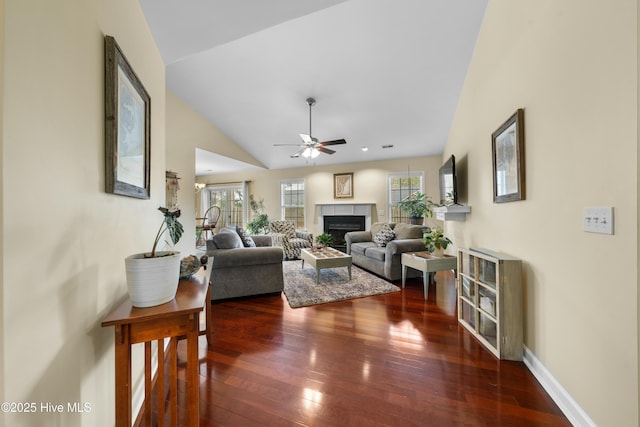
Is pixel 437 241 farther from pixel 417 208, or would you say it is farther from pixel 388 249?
pixel 417 208

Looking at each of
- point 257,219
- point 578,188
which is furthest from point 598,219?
point 257,219

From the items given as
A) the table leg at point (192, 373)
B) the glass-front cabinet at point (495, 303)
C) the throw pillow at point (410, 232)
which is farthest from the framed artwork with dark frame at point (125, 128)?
the throw pillow at point (410, 232)

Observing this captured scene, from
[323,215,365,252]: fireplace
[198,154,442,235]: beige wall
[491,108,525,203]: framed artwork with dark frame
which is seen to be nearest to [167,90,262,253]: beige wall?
[198,154,442,235]: beige wall

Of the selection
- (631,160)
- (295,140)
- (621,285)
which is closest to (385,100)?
(295,140)

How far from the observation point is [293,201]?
7.07 meters

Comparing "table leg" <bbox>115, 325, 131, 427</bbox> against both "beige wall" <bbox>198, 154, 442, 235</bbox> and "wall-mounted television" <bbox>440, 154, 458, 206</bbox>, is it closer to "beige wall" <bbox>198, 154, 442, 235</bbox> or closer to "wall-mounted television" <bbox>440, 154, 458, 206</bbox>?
"wall-mounted television" <bbox>440, 154, 458, 206</bbox>

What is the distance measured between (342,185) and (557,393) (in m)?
5.49

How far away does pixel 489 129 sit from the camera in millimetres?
2408

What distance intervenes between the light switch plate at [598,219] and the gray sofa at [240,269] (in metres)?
2.72

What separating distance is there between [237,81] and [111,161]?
9.55ft

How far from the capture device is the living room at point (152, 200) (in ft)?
2.16

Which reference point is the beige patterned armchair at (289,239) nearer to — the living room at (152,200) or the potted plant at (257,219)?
the potted plant at (257,219)

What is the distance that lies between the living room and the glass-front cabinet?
94 mm

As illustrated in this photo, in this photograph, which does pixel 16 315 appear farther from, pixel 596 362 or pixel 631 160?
pixel 596 362
